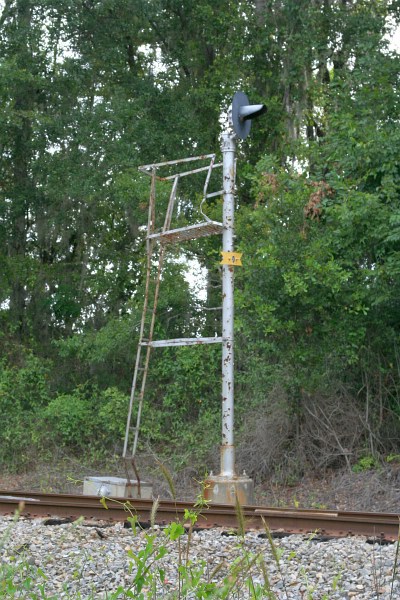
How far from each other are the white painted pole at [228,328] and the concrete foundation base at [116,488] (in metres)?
1.26

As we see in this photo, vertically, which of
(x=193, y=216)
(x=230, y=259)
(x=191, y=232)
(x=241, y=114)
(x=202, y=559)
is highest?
(x=193, y=216)

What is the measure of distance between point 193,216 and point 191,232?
965 cm

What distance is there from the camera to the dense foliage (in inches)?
639

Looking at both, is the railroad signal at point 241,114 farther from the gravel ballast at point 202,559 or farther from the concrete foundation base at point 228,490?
the gravel ballast at point 202,559

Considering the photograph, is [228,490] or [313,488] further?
[313,488]

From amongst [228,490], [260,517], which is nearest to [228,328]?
[228,490]

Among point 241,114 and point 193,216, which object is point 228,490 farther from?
point 193,216

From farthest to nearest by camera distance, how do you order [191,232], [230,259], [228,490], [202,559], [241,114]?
1. [191,232]
2. [241,114]
3. [230,259]
4. [228,490]
5. [202,559]

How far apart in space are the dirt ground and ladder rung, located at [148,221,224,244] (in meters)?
3.25

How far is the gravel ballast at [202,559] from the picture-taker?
20.5 ft

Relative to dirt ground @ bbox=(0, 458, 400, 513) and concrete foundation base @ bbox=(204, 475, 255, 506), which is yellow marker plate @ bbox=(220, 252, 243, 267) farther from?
dirt ground @ bbox=(0, 458, 400, 513)

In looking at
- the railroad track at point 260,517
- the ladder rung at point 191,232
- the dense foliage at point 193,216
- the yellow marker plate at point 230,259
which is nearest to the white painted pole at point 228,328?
the yellow marker plate at point 230,259

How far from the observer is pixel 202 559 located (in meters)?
6.84

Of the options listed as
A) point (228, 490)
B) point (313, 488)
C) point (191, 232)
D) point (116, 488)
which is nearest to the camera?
point (228, 490)
